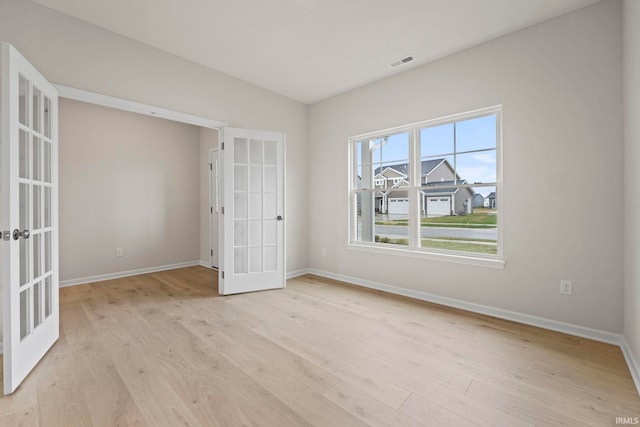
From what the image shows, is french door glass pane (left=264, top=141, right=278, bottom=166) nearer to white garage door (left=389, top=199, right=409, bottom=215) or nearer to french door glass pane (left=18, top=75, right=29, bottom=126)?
white garage door (left=389, top=199, right=409, bottom=215)

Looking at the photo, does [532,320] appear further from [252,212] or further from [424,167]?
[252,212]

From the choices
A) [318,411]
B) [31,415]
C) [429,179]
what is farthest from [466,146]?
[31,415]

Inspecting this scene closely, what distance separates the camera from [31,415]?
1.48 meters

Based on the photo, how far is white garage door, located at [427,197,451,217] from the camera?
3.27 m

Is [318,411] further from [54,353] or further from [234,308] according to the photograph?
[54,353]

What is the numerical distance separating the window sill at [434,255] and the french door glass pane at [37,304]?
328cm

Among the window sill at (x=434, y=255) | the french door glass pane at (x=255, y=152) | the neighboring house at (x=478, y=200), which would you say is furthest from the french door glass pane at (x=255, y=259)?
the neighboring house at (x=478, y=200)

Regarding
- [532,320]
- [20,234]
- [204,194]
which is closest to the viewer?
[20,234]

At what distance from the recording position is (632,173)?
197 cm

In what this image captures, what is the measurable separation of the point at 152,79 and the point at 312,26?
6.04ft

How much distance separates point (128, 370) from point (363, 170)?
3455mm

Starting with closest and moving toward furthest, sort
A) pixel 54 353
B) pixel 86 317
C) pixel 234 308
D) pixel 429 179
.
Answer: pixel 54 353 → pixel 86 317 → pixel 234 308 → pixel 429 179

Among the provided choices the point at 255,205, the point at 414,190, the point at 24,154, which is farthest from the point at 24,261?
the point at 414,190

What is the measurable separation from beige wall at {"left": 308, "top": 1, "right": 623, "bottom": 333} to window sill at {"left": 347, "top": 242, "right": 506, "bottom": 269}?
6cm
